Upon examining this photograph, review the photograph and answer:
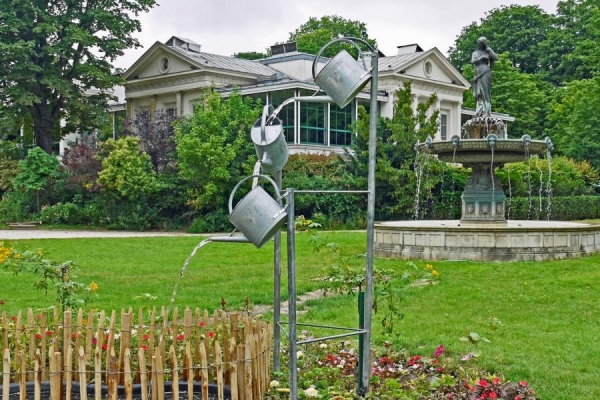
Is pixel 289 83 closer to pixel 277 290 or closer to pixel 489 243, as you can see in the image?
pixel 489 243

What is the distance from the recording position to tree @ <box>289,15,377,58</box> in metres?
63.2

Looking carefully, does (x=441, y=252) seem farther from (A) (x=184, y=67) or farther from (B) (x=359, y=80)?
(A) (x=184, y=67)

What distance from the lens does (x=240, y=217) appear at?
4391 mm

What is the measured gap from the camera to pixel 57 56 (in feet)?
123

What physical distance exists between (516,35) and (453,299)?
186 feet

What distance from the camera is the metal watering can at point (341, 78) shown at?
5090 millimetres

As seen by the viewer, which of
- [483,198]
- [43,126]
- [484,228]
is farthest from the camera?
[43,126]

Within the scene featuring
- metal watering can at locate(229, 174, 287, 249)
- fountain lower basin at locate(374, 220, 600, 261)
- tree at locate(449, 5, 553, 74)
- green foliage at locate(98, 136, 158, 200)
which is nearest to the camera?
metal watering can at locate(229, 174, 287, 249)

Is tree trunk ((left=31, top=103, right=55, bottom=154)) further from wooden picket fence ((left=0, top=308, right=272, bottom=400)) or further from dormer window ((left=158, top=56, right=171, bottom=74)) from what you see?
wooden picket fence ((left=0, top=308, right=272, bottom=400))

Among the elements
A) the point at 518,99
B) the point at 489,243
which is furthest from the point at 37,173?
the point at 518,99

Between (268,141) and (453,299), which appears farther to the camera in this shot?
(453,299)

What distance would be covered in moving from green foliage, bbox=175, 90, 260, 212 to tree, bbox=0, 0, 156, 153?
9492 mm

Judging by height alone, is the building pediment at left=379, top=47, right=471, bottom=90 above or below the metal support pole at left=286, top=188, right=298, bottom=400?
above

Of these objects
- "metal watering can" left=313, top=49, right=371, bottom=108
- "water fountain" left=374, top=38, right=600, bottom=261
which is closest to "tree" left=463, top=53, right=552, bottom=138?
Answer: "water fountain" left=374, top=38, right=600, bottom=261
